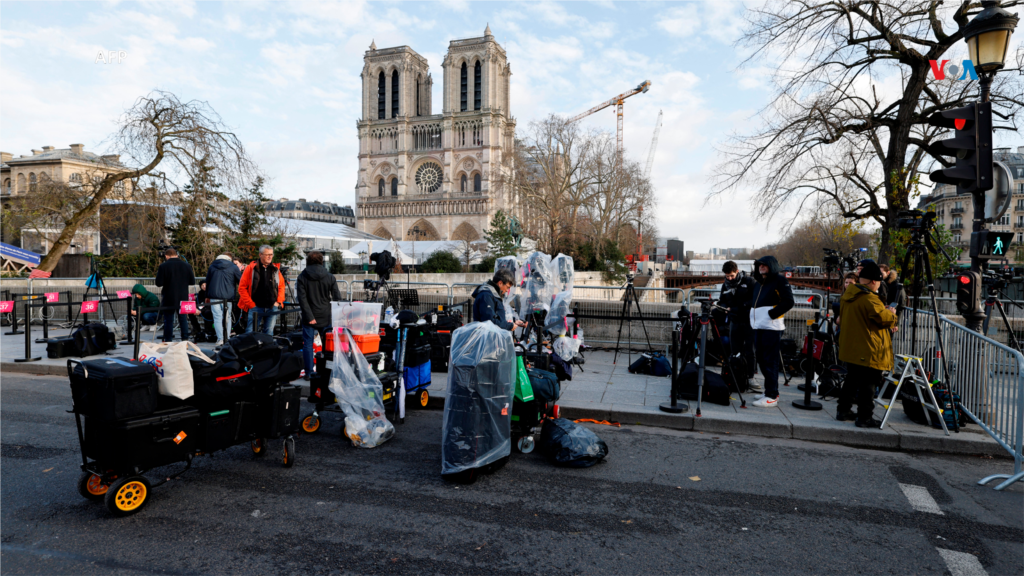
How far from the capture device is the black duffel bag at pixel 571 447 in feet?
16.2

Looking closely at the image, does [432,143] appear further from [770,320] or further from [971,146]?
[971,146]

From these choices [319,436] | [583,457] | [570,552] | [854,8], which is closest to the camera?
[570,552]

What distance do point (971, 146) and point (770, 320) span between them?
276cm

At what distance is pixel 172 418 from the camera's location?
4.04 metres

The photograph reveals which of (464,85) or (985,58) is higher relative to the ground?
(464,85)

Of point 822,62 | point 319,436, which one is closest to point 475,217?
point 822,62

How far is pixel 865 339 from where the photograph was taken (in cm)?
593

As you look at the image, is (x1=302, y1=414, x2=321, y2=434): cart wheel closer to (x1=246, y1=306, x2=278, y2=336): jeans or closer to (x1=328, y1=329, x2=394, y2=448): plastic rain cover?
(x1=328, y1=329, x2=394, y2=448): plastic rain cover

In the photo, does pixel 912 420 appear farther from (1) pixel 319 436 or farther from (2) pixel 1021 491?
(1) pixel 319 436

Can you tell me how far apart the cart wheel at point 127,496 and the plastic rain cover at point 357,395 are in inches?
70.4

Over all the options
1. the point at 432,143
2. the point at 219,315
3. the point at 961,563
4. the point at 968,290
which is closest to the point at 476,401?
the point at 961,563

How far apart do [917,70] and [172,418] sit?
1639 centimetres

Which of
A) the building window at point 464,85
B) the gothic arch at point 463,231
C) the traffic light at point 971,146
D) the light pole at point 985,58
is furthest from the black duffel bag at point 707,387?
the building window at point 464,85

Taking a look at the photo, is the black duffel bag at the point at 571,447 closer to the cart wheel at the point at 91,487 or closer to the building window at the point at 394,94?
the cart wheel at the point at 91,487
